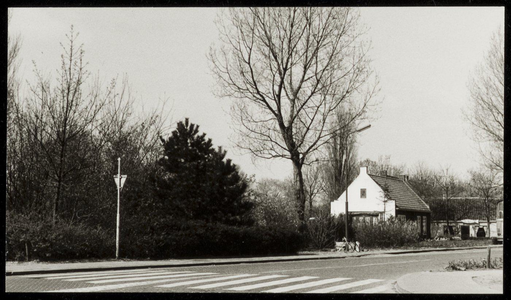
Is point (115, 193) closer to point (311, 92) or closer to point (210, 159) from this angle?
point (210, 159)

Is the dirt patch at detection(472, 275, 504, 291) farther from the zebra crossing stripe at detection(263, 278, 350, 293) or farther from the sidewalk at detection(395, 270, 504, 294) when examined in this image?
the zebra crossing stripe at detection(263, 278, 350, 293)

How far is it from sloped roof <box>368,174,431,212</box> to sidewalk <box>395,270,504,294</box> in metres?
38.0

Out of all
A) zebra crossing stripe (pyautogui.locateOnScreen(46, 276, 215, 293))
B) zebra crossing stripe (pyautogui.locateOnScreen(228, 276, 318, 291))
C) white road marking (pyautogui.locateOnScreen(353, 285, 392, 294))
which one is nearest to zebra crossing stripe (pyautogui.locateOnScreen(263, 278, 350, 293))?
zebra crossing stripe (pyautogui.locateOnScreen(228, 276, 318, 291))

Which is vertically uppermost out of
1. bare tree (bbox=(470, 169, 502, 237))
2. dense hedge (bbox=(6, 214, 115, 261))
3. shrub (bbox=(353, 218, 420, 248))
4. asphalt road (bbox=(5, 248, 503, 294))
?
bare tree (bbox=(470, 169, 502, 237))

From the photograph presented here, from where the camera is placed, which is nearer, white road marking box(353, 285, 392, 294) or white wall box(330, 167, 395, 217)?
white road marking box(353, 285, 392, 294)

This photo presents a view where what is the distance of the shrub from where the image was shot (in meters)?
37.0

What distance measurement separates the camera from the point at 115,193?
25.9 m

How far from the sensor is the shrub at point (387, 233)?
121ft

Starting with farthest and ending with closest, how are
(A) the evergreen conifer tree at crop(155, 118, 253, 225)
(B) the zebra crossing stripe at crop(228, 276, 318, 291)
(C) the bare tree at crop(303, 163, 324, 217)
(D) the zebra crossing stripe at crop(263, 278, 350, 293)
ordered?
(C) the bare tree at crop(303, 163, 324, 217) → (A) the evergreen conifer tree at crop(155, 118, 253, 225) → (B) the zebra crossing stripe at crop(228, 276, 318, 291) → (D) the zebra crossing stripe at crop(263, 278, 350, 293)

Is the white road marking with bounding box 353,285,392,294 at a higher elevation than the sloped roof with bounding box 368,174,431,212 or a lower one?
lower

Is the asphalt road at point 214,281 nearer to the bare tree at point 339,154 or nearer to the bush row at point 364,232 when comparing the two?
the bush row at point 364,232

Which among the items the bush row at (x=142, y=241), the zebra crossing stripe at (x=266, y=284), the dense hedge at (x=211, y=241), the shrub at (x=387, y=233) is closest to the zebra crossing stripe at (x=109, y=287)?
the zebra crossing stripe at (x=266, y=284)

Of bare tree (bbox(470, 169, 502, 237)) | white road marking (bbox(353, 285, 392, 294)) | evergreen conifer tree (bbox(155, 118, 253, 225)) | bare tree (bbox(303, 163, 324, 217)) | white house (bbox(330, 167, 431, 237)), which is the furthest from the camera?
bare tree (bbox(303, 163, 324, 217))
